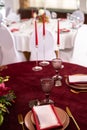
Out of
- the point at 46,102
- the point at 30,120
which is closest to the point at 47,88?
the point at 46,102

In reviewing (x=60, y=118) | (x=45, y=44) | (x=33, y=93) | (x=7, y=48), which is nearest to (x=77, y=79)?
(x=33, y=93)

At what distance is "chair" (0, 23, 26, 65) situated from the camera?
3.33 metres

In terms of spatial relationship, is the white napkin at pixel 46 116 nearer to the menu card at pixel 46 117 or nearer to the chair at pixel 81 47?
the menu card at pixel 46 117

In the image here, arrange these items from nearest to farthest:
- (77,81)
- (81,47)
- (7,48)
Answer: (77,81), (81,47), (7,48)

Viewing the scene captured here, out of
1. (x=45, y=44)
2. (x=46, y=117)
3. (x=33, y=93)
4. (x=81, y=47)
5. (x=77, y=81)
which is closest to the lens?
(x=46, y=117)

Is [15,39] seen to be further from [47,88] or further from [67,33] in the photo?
[47,88]

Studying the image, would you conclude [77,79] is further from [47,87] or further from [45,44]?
[45,44]

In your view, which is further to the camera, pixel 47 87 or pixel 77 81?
pixel 77 81

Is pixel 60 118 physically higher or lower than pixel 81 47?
lower

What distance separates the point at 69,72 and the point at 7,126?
790mm

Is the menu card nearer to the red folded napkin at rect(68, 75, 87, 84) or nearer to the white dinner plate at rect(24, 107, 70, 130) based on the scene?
the white dinner plate at rect(24, 107, 70, 130)

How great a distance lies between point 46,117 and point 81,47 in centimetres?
173

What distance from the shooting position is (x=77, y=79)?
1.71 m

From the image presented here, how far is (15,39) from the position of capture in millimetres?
3473
